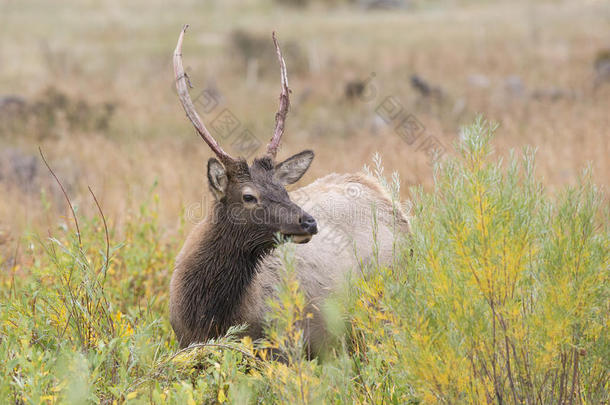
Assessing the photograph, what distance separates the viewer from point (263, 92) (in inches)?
823

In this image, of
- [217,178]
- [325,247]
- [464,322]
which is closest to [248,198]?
[217,178]

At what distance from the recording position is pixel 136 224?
21.5 ft

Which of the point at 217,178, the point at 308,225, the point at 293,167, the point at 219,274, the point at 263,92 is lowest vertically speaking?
the point at 219,274

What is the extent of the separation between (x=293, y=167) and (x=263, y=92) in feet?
52.3

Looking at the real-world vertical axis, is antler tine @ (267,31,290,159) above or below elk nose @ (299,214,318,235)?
above

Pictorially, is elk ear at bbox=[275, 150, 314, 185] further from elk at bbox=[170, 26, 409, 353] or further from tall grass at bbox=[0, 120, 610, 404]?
tall grass at bbox=[0, 120, 610, 404]

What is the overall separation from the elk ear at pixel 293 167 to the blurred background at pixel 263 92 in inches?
45.6

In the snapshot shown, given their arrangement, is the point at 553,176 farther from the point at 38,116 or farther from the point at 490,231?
the point at 38,116

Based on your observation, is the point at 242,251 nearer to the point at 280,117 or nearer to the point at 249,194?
the point at 249,194

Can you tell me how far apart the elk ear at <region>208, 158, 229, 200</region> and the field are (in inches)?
35.0

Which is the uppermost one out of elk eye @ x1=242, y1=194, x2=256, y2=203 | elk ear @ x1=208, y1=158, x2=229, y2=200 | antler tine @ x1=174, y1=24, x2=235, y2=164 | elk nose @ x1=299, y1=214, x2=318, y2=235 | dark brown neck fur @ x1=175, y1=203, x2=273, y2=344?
antler tine @ x1=174, y1=24, x2=235, y2=164

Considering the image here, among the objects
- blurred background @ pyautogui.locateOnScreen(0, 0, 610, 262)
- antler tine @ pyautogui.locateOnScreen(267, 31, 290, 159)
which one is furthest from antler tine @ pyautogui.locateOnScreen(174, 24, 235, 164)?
blurred background @ pyautogui.locateOnScreen(0, 0, 610, 262)

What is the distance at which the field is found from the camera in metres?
3.21

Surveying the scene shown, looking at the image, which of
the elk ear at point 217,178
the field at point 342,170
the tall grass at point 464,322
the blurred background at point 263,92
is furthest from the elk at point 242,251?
the blurred background at point 263,92
